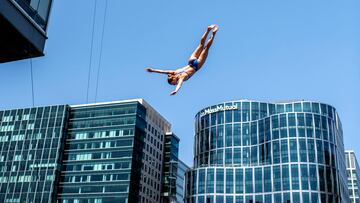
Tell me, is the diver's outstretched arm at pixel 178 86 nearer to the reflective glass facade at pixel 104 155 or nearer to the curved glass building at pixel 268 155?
the reflective glass facade at pixel 104 155

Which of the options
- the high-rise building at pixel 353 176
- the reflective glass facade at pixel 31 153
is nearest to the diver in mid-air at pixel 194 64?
the reflective glass facade at pixel 31 153

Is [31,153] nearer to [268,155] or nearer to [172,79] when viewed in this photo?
[268,155]

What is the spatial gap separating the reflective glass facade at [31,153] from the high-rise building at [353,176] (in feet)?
408

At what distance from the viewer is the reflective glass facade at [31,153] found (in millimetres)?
111188

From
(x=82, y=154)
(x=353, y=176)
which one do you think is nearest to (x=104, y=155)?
(x=82, y=154)

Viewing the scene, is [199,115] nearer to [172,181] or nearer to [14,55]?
[172,181]

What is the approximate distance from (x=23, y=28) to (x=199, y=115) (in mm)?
115085

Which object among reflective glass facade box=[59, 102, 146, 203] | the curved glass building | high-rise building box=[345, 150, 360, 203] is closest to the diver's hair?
reflective glass facade box=[59, 102, 146, 203]

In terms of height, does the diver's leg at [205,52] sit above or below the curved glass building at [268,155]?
below

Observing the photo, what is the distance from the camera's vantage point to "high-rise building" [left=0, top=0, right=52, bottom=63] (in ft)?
72.1

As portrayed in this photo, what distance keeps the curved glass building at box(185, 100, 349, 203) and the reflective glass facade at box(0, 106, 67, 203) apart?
116 ft

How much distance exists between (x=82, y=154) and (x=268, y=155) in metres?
46.4

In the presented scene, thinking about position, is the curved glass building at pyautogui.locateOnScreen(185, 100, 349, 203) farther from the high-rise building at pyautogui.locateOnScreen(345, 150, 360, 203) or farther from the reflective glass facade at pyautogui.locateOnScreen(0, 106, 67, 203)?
the high-rise building at pyautogui.locateOnScreen(345, 150, 360, 203)

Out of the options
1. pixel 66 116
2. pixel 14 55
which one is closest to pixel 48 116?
pixel 66 116
